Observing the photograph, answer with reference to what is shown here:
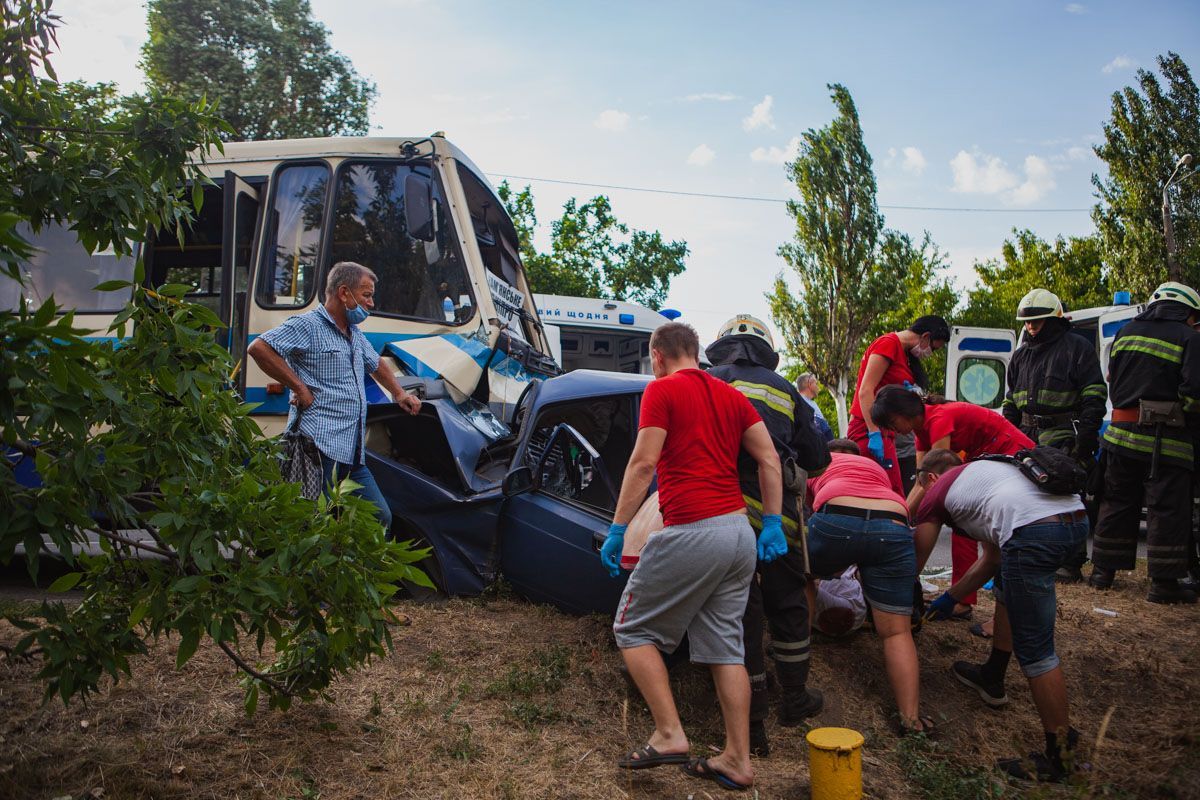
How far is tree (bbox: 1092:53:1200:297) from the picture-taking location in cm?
2205

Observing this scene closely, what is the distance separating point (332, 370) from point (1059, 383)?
457cm

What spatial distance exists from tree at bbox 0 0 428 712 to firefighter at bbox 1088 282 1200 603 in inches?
199

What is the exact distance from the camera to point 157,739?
3217 millimetres

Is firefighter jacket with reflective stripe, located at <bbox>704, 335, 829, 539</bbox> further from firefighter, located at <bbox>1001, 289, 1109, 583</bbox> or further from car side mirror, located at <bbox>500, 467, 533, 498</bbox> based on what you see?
firefighter, located at <bbox>1001, 289, 1109, 583</bbox>

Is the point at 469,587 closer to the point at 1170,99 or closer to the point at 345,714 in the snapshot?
the point at 345,714

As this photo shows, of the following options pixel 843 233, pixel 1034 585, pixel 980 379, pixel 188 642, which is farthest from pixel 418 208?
pixel 843 233

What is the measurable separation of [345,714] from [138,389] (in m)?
1.69

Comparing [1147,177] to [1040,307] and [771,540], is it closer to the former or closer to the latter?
[1040,307]

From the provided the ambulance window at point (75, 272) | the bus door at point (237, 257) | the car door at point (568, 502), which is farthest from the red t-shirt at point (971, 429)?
the ambulance window at point (75, 272)

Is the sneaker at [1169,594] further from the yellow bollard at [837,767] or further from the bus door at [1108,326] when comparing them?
the bus door at [1108,326]

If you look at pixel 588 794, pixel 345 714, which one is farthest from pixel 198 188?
pixel 588 794

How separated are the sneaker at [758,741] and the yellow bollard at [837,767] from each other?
53 centimetres

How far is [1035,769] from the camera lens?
3430 mm

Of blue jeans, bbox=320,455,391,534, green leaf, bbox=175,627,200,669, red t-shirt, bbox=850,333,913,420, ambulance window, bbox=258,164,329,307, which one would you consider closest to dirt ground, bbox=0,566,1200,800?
blue jeans, bbox=320,455,391,534
